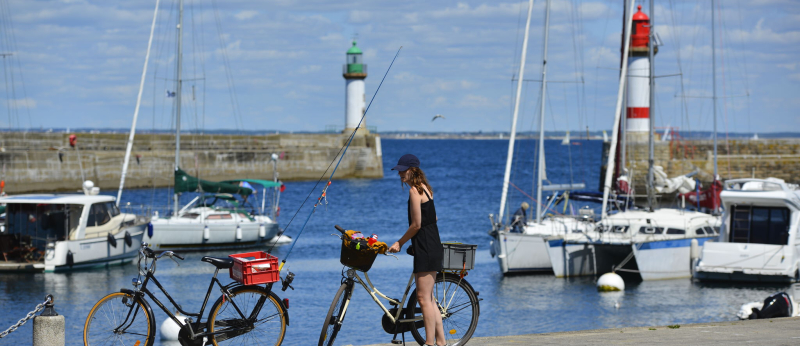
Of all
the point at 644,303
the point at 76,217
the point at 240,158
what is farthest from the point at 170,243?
Result: the point at 240,158

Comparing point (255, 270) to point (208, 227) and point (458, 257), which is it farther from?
point (208, 227)

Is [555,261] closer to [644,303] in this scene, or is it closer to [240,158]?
[644,303]

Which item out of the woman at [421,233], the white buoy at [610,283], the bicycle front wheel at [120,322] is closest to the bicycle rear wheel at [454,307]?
the woman at [421,233]

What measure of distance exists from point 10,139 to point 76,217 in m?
40.2

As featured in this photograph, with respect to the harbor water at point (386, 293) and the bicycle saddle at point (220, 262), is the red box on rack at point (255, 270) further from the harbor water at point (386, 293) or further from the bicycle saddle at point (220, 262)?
the harbor water at point (386, 293)

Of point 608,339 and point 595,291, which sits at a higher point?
point 608,339

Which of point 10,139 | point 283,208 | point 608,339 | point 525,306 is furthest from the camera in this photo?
point 10,139

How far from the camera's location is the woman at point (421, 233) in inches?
277

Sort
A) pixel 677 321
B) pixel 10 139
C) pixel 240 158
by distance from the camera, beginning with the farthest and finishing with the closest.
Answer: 1. pixel 240 158
2. pixel 10 139
3. pixel 677 321

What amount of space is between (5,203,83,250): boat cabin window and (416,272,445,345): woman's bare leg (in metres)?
19.3

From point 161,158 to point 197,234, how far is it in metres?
33.4

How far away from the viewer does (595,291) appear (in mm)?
22406

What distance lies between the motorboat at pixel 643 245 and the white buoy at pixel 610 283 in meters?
1.27

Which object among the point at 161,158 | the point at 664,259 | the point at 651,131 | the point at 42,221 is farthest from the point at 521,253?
the point at 161,158
